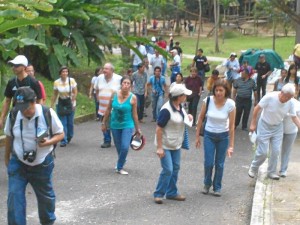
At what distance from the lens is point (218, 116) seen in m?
8.09

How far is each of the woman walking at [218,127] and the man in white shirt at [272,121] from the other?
2.63ft

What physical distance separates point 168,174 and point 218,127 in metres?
0.94

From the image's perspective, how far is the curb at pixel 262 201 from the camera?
720 cm

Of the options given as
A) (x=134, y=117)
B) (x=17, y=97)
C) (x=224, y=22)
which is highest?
(x=17, y=97)

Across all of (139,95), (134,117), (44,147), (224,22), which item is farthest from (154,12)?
(44,147)

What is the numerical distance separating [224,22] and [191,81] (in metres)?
38.2

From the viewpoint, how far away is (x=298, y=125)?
880 centimetres

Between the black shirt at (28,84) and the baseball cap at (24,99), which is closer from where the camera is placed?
the baseball cap at (24,99)

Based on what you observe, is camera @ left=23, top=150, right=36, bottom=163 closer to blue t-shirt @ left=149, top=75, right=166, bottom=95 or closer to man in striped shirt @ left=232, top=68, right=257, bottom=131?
man in striped shirt @ left=232, top=68, right=257, bottom=131

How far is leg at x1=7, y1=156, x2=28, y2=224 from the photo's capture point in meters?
6.06

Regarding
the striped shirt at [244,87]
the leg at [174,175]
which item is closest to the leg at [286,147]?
the leg at [174,175]

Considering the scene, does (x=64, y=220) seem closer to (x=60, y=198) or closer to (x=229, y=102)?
(x=60, y=198)

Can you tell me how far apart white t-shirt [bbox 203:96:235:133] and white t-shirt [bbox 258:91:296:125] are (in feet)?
2.80

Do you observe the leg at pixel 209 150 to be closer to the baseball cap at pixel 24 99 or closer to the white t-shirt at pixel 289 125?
the white t-shirt at pixel 289 125
